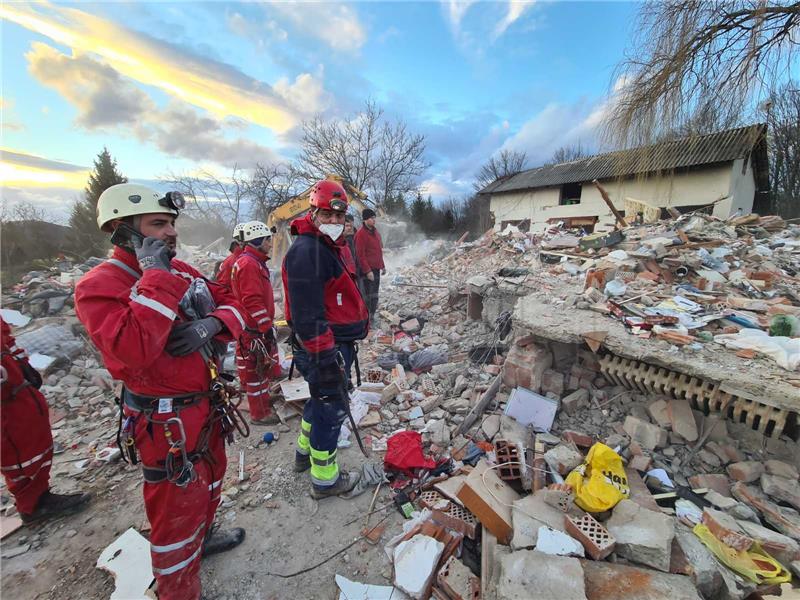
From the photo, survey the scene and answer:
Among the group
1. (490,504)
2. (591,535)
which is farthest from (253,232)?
(591,535)

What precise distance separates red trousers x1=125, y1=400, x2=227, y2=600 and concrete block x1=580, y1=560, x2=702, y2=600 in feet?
6.14

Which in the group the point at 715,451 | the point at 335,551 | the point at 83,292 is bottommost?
the point at 335,551

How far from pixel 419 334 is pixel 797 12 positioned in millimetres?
5756

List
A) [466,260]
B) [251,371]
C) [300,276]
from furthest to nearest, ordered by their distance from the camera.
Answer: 1. [466,260]
2. [251,371]
3. [300,276]

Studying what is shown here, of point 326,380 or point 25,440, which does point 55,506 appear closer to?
point 25,440

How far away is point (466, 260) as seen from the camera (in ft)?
40.4

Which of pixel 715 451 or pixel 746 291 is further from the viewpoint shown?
pixel 746 291

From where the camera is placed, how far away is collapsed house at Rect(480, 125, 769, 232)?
181 inches

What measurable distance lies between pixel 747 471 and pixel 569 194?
725 inches

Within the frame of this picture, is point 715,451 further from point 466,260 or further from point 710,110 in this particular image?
point 466,260

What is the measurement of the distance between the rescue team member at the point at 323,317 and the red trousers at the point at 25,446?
1.97 meters

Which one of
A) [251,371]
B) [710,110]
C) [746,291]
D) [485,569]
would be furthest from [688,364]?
[251,371]

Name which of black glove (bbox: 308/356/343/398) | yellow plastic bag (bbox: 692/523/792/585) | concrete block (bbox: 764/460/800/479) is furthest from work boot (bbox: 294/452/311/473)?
Result: concrete block (bbox: 764/460/800/479)

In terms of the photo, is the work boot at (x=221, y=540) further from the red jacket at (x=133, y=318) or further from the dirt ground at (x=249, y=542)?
the red jacket at (x=133, y=318)
